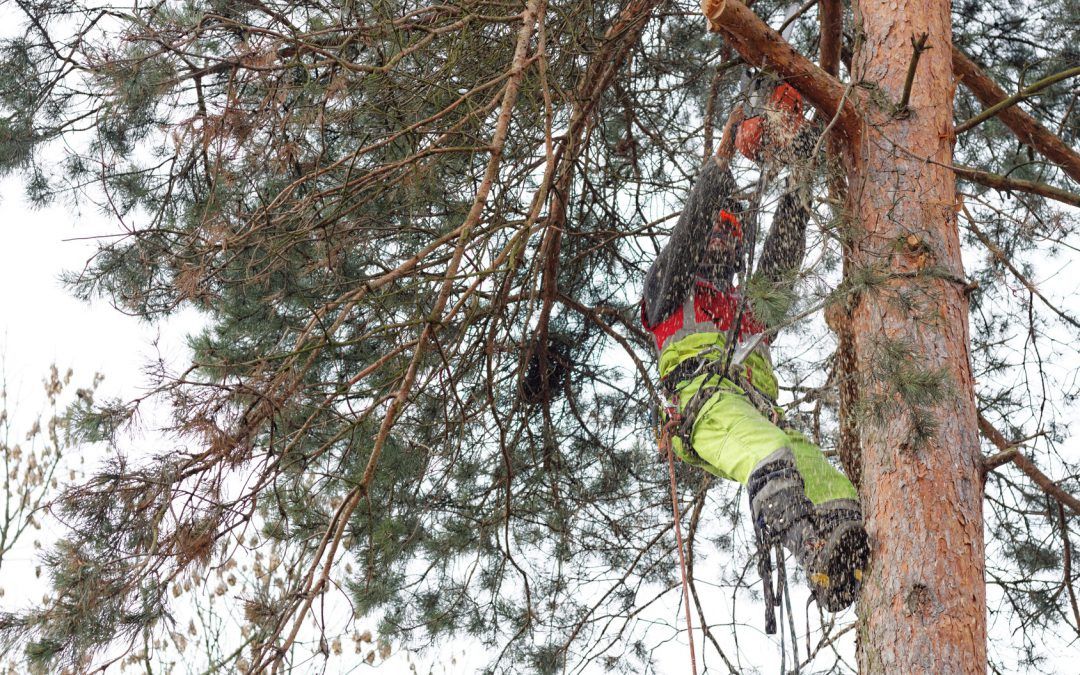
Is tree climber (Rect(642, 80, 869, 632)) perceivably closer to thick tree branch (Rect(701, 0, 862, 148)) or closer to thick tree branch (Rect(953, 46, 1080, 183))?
thick tree branch (Rect(701, 0, 862, 148))

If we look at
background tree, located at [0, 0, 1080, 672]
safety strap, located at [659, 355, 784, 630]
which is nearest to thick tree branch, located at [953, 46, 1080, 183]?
background tree, located at [0, 0, 1080, 672]

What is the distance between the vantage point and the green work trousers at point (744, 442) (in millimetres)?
2914

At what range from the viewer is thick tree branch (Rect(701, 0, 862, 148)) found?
3133 mm

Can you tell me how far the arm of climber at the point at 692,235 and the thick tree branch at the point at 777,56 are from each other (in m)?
0.35

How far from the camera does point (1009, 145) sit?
5551 mm

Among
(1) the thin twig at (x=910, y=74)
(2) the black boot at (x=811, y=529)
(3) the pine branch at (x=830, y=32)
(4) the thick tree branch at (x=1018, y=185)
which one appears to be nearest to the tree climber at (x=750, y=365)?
(2) the black boot at (x=811, y=529)

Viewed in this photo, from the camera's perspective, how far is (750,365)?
134 inches

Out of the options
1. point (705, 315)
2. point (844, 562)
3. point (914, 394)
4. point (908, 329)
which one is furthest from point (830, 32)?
point (844, 562)

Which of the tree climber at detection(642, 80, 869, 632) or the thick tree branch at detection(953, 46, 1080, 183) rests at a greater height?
the thick tree branch at detection(953, 46, 1080, 183)

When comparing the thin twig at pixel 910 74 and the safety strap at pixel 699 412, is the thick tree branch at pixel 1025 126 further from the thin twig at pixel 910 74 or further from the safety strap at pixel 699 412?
the safety strap at pixel 699 412

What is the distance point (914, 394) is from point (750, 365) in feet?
2.87

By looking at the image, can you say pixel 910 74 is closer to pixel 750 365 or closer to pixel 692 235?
pixel 692 235

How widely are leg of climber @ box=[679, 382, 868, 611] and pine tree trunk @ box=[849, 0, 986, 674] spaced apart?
3.1 inches

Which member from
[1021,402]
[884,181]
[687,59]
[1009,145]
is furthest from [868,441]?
[1009,145]
